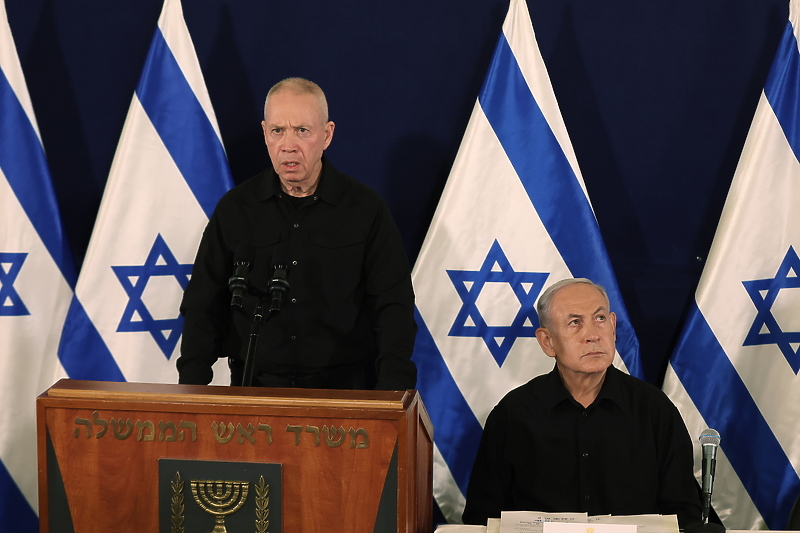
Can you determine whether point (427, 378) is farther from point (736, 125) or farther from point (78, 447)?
point (78, 447)

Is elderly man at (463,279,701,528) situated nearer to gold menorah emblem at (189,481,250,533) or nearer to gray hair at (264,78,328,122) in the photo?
gray hair at (264,78,328,122)

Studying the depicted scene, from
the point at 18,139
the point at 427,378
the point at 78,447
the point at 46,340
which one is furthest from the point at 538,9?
the point at 78,447

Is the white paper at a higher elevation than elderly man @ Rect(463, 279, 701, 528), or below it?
below

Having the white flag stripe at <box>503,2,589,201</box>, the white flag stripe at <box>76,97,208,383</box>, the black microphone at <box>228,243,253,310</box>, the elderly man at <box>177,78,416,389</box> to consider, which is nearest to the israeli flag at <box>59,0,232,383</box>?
the white flag stripe at <box>76,97,208,383</box>

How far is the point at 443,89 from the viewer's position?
146 inches

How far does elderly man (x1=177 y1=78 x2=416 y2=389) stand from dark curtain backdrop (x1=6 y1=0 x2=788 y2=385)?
0.88m

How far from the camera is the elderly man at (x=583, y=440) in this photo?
9.07 ft

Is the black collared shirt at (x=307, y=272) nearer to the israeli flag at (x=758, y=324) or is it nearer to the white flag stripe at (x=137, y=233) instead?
the white flag stripe at (x=137, y=233)

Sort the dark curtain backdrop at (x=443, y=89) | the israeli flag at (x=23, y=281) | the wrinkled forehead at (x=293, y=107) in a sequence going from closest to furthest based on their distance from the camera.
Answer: the wrinkled forehead at (x=293, y=107), the israeli flag at (x=23, y=281), the dark curtain backdrop at (x=443, y=89)

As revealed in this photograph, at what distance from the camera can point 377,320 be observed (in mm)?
2809

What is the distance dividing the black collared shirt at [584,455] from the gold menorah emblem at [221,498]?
1.11m

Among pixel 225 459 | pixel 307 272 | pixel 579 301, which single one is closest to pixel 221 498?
pixel 225 459

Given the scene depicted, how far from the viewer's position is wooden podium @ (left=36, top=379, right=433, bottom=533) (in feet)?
5.94

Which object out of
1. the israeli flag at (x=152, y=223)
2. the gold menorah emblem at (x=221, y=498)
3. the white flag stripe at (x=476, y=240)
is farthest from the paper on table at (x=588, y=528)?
the israeli flag at (x=152, y=223)
